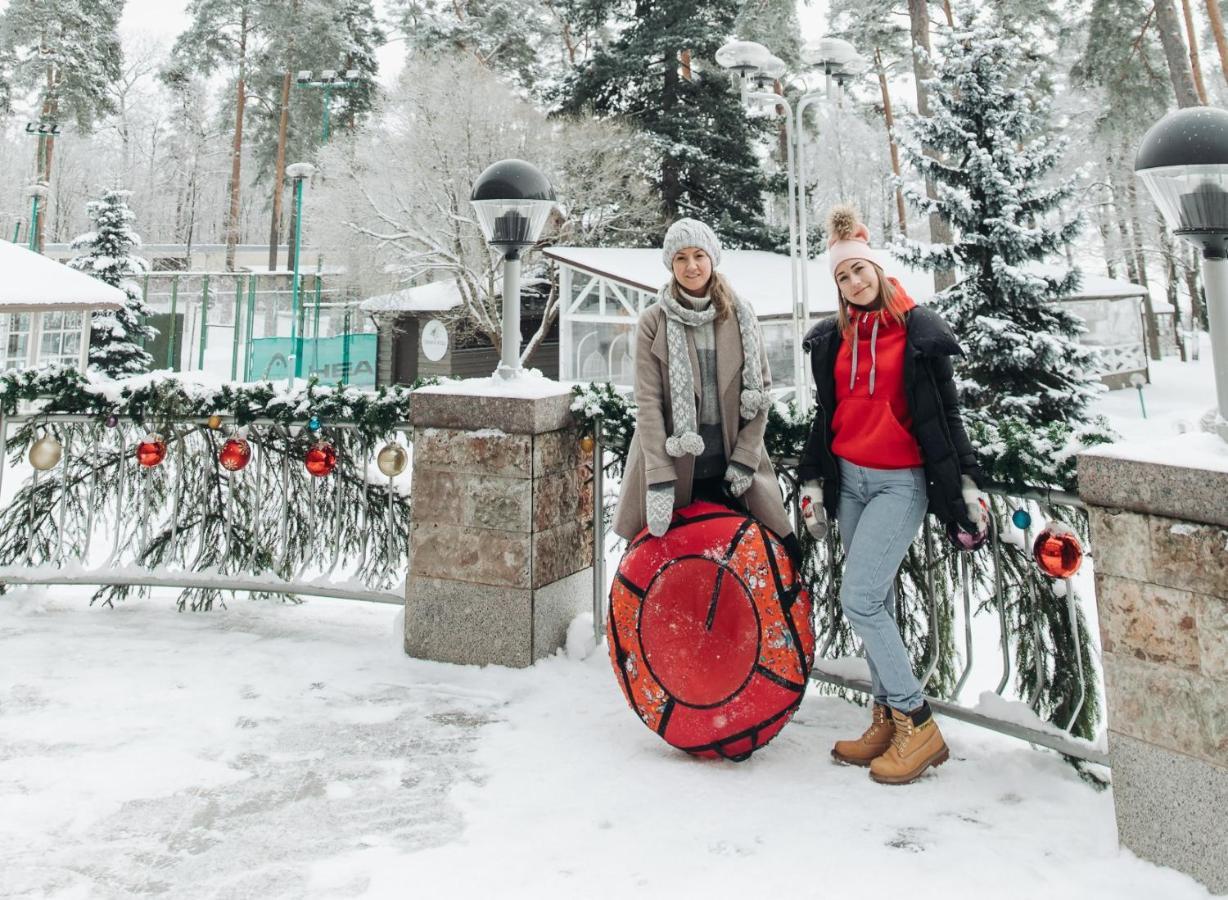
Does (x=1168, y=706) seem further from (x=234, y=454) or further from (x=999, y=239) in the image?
(x=999, y=239)

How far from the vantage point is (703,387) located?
9.88 ft

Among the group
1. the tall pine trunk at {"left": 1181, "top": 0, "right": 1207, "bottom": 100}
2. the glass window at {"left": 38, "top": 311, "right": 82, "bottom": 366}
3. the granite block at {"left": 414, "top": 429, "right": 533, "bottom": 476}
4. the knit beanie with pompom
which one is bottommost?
the granite block at {"left": 414, "top": 429, "right": 533, "bottom": 476}

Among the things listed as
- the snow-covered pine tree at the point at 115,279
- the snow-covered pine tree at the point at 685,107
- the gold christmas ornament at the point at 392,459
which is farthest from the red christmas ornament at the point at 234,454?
the snow-covered pine tree at the point at 685,107

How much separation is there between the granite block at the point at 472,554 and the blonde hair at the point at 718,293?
1.30 metres

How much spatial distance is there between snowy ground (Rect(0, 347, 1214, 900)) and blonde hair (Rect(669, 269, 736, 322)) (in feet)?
5.15

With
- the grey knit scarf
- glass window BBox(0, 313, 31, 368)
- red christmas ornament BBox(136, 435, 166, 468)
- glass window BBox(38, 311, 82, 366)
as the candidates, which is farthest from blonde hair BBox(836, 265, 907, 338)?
glass window BBox(38, 311, 82, 366)

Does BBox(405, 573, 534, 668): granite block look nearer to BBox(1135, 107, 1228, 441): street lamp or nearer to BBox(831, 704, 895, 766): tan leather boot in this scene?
BBox(831, 704, 895, 766): tan leather boot

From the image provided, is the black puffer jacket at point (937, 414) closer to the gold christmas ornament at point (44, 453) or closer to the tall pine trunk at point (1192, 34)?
the gold christmas ornament at point (44, 453)

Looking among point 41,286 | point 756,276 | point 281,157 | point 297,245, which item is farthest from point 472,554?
point 281,157

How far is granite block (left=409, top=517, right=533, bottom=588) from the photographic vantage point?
145 inches

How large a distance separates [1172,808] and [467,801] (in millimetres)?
1947

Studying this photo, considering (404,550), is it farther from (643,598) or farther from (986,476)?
(986,476)

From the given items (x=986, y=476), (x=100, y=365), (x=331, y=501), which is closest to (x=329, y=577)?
(x=331, y=501)

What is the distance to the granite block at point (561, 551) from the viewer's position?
3723 mm
